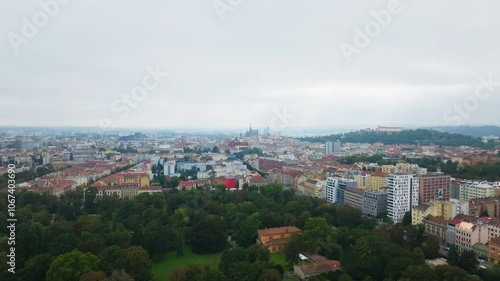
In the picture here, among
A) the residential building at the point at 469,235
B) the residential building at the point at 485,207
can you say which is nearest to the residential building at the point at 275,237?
the residential building at the point at 469,235

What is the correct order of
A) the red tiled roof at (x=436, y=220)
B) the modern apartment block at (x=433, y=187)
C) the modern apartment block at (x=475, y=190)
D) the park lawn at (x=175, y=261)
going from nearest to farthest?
1. the park lawn at (x=175, y=261)
2. the red tiled roof at (x=436, y=220)
3. the modern apartment block at (x=475, y=190)
4. the modern apartment block at (x=433, y=187)

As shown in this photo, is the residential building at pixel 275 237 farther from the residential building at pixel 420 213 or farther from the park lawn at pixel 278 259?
the residential building at pixel 420 213

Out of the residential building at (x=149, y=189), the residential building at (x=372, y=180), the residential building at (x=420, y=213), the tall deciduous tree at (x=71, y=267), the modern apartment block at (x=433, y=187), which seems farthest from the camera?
the residential building at (x=149, y=189)

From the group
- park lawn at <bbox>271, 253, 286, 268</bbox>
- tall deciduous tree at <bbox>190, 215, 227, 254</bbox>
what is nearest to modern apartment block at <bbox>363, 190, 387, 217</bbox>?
park lawn at <bbox>271, 253, 286, 268</bbox>

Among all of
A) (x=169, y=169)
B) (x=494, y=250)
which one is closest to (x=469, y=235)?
(x=494, y=250)

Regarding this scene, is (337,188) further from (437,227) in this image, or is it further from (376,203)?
(437,227)

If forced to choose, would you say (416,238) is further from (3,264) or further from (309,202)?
(3,264)
